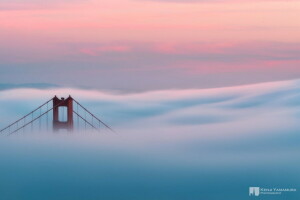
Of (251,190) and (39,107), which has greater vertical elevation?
(39,107)

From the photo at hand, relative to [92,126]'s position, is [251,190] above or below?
below

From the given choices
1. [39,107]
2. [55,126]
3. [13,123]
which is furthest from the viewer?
[55,126]

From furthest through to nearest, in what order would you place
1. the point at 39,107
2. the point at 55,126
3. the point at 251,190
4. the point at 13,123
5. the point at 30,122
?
the point at 55,126, the point at 30,122, the point at 39,107, the point at 13,123, the point at 251,190

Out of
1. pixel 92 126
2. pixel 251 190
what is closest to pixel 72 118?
pixel 92 126

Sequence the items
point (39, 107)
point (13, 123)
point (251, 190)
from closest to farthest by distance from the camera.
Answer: point (251, 190) < point (13, 123) < point (39, 107)

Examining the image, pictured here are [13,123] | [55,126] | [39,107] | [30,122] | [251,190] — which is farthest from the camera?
[55,126]

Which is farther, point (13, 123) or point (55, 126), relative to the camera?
point (55, 126)

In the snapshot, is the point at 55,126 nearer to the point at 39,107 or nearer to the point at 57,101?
the point at 57,101

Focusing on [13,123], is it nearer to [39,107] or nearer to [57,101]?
[39,107]

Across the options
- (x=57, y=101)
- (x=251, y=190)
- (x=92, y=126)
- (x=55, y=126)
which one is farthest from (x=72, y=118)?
(x=251, y=190)
